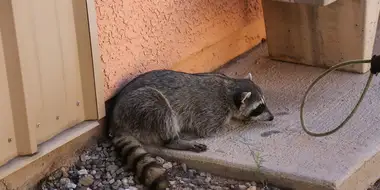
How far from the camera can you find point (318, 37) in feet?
18.4

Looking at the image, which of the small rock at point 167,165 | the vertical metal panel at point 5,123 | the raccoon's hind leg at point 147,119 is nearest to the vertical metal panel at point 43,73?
the vertical metal panel at point 5,123

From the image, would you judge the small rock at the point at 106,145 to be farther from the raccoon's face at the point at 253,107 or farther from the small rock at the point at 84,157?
the raccoon's face at the point at 253,107

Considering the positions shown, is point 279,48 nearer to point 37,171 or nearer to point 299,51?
point 299,51

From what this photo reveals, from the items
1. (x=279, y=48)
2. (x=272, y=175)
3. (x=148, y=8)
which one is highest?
(x=148, y=8)

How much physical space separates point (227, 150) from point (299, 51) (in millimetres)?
1492

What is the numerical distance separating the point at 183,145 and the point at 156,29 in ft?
2.85

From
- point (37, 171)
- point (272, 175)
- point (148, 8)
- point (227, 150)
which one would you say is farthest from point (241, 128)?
point (37, 171)

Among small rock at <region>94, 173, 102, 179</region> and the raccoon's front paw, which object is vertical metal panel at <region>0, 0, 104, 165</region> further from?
the raccoon's front paw

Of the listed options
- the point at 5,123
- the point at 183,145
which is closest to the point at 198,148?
the point at 183,145

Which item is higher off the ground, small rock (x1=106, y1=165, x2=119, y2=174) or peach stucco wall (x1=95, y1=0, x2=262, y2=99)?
peach stucco wall (x1=95, y1=0, x2=262, y2=99)

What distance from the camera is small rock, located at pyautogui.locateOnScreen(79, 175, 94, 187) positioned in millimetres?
4410

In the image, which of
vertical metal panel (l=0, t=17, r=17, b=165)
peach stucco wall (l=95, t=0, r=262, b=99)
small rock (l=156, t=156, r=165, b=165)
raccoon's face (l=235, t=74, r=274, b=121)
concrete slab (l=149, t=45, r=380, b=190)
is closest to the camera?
vertical metal panel (l=0, t=17, r=17, b=165)

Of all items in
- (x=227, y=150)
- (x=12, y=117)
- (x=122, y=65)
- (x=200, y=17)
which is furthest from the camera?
(x=200, y=17)

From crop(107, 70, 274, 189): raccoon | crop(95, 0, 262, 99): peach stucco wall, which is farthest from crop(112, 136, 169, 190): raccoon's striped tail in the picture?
crop(95, 0, 262, 99): peach stucco wall
